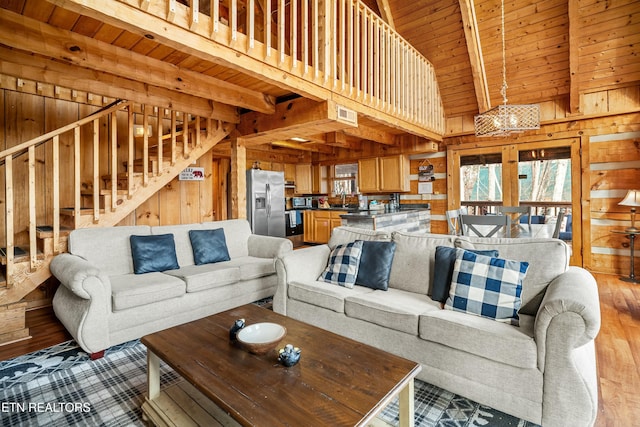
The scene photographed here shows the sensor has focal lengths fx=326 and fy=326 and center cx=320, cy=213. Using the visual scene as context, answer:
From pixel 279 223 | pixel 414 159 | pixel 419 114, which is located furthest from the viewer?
pixel 279 223

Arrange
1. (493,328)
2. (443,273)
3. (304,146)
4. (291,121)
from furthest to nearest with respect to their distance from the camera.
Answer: (304,146) < (291,121) < (443,273) < (493,328)

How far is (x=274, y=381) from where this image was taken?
134 centimetres

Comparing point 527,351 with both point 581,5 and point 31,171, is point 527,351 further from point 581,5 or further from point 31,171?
point 581,5

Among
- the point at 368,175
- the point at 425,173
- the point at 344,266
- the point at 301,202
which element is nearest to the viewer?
the point at 344,266

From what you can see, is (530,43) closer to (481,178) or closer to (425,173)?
(481,178)

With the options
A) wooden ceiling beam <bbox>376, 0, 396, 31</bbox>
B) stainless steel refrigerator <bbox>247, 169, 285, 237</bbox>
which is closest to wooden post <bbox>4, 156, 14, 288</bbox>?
stainless steel refrigerator <bbox>247, 169, 285, 237</bbox>

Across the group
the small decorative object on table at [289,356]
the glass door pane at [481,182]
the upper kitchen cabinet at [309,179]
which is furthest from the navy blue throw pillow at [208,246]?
the upper kitchen cabinet at [309,179]

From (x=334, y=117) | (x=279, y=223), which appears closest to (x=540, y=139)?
(x=334, y=117)

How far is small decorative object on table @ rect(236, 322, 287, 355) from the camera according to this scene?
1.51 m

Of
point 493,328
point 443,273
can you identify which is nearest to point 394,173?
point 443,273

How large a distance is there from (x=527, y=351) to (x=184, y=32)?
2693mm

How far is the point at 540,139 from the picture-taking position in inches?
201

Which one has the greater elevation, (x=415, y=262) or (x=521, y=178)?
(x=521, y=178)

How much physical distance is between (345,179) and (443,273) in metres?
5.82
